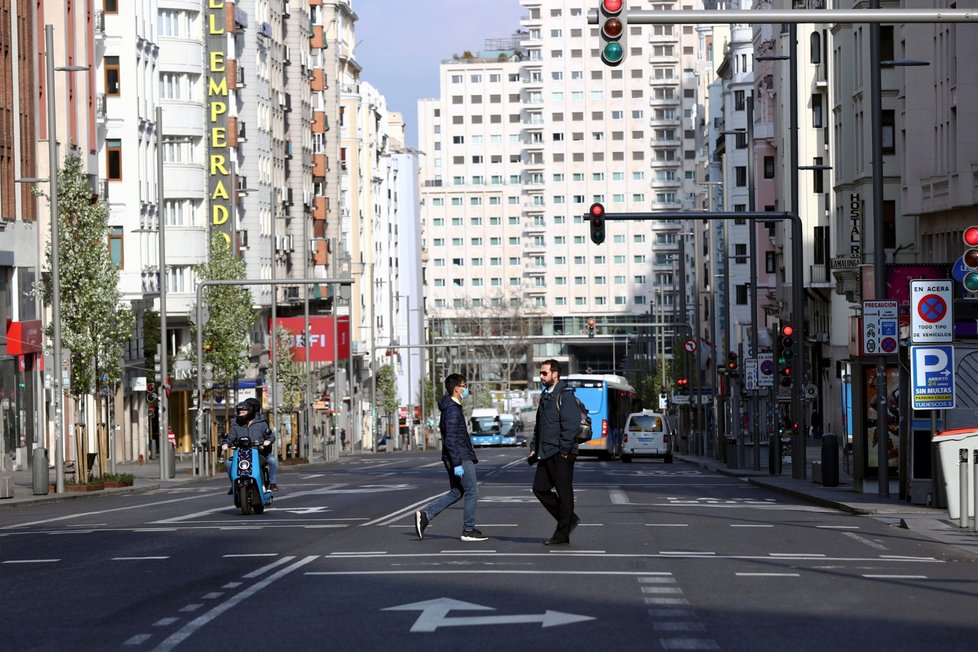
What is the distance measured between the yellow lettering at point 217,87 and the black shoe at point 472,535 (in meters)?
68.2

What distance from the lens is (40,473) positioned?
40938 mm

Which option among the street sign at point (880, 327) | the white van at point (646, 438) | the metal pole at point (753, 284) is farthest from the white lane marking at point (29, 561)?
the white van at point (646, 438)

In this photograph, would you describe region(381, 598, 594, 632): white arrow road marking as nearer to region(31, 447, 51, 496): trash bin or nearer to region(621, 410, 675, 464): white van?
region(31, 447, 51, 496): trash bin

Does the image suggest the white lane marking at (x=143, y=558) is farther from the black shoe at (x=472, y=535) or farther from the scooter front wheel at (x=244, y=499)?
the scooter front wheel at (x=244, y=499)

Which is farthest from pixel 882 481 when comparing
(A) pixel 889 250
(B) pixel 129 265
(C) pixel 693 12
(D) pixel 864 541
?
(B) pixel 129 265

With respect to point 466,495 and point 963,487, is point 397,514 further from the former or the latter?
point 963,487

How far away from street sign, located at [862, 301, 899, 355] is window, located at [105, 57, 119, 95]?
50.3 metres

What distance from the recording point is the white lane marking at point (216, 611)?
12664 millimetres

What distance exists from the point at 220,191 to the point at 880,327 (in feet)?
199

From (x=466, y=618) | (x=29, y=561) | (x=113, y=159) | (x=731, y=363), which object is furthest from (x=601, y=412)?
(x=466, y=618)

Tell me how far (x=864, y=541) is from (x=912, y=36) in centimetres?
3543

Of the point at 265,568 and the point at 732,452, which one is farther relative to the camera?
the point at 732,452

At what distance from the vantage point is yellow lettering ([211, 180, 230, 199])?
8862 centimetres

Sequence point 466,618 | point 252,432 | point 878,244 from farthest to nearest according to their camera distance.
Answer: point 878,244
point 252,432
point 466,618
